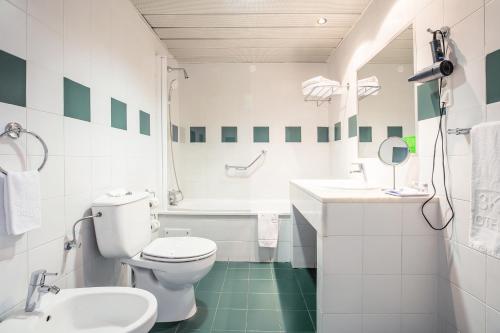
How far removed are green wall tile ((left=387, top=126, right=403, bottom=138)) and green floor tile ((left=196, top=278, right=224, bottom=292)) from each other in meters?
1.71

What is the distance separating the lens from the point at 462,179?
1207mm

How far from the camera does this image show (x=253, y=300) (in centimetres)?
201

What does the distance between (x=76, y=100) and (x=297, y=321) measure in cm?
187

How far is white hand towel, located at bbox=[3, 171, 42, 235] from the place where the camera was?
1033 mm

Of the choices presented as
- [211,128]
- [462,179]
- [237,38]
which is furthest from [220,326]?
[237,38]

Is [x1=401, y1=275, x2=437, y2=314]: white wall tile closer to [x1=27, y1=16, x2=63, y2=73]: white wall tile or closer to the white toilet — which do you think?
the white toilet

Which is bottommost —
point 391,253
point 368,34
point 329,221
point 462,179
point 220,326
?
point 220,326

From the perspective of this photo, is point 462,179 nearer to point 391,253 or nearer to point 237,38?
point 391,253

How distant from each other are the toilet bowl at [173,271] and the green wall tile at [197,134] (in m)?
1.70

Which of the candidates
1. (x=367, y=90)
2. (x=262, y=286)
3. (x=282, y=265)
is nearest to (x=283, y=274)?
(x=282, y=265)

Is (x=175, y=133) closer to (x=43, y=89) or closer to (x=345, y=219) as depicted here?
(x=43, y=89)

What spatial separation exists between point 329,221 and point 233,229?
150cm

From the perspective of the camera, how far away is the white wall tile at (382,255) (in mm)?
1367

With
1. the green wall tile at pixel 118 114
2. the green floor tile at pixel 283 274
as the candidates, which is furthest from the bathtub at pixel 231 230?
the green wall tile at pixel 118 114
